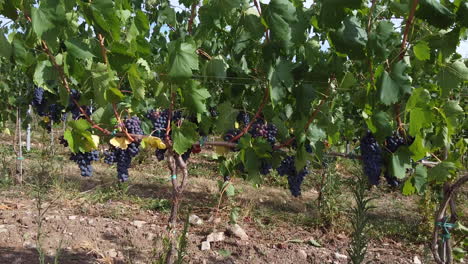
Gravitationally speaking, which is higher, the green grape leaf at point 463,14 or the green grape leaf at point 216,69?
the green grape leaf at point 463,14

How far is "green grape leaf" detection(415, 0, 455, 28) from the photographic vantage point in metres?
1.37

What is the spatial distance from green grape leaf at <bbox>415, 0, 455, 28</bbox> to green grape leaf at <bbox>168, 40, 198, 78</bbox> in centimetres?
85

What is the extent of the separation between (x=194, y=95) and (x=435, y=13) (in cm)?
101

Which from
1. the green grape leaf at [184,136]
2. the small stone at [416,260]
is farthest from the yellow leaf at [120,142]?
the small stone at [416,260]

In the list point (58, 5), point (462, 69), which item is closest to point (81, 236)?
point (58, 5)

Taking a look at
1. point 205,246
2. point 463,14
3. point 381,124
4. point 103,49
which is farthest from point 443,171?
point 205,246

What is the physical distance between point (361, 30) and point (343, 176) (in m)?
6.02

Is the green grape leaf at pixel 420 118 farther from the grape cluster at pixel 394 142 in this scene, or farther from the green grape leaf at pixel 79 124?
the green grape leaf at pixel 79 124

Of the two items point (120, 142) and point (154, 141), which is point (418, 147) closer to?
point (154, 141)

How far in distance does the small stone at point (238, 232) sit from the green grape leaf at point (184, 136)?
2.15 metres

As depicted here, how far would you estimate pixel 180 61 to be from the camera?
1.62 meters

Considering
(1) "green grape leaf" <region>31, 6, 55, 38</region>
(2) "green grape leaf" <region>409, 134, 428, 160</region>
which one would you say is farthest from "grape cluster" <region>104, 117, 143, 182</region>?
(2) "green grape leaf" <region>409, 134, 428, 160</region>

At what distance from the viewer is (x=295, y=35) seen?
1564 millimetres

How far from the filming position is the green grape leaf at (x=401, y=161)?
198 cm
